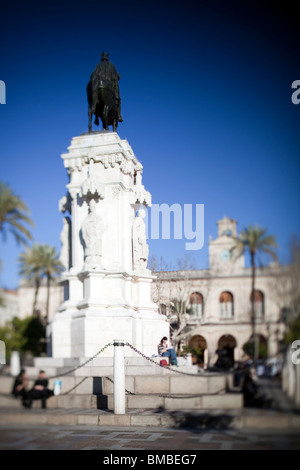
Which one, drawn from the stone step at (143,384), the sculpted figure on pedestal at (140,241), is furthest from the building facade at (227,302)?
the sculpted figure on pedestal at (140,241)

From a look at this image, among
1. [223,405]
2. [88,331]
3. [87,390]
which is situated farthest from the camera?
[88,331]

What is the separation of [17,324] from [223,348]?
2025 mm

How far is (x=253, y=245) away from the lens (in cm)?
414

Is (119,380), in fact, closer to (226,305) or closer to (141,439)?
(141,439)

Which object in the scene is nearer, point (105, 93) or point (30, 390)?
point (30, 390)

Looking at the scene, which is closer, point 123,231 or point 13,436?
point 13,436

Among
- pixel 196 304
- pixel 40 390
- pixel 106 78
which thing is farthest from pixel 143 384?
pixel 106 78

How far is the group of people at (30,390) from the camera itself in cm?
403

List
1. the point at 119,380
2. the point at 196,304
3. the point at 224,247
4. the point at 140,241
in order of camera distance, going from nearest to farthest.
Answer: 1. the point at 224,247
2. the point at 196,304
3. the point at 119,380
4. the point at 140,241

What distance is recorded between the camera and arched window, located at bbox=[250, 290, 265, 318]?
4062mm

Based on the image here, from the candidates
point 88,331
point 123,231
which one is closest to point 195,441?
point 88,331

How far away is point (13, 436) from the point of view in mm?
4277

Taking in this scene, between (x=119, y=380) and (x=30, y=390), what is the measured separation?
2238 mm
